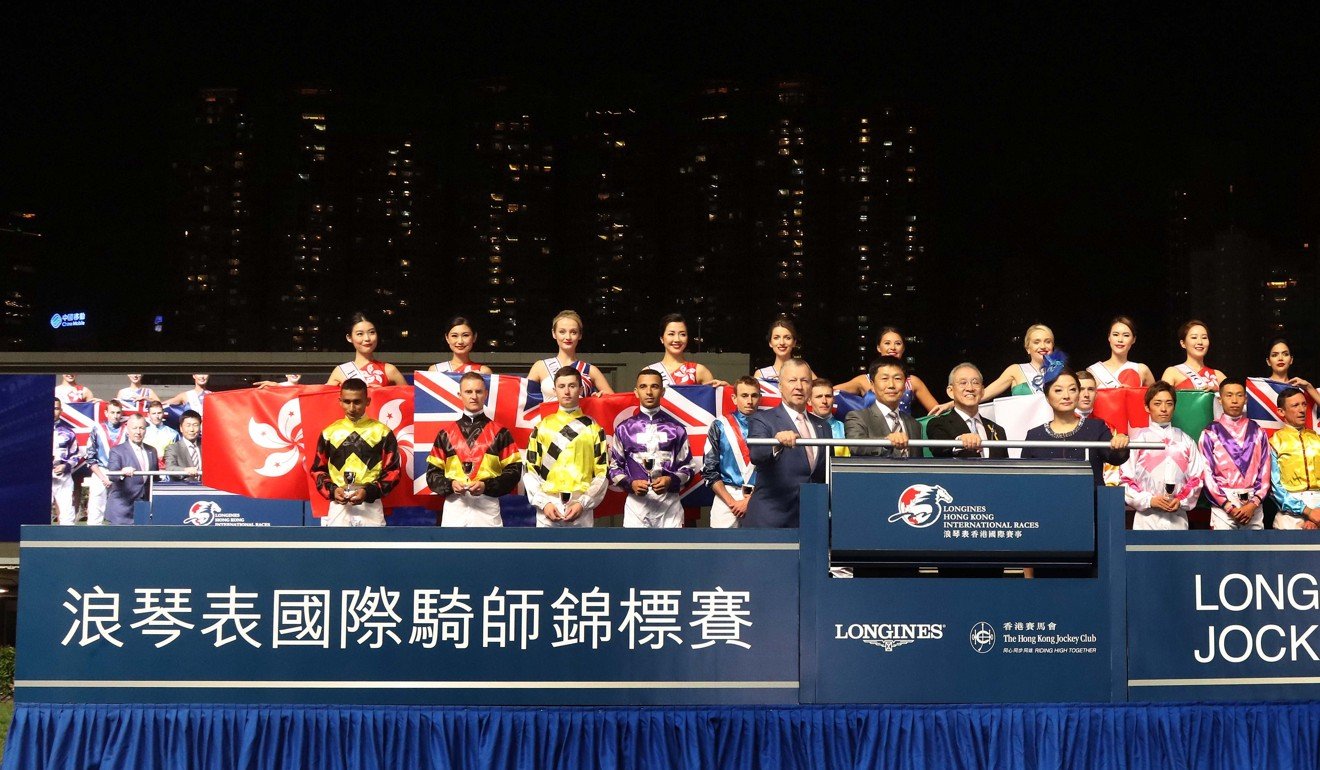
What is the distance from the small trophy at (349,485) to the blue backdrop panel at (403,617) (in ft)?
3.88

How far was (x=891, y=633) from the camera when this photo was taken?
17.0ft

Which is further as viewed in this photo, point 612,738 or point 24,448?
point 24,448

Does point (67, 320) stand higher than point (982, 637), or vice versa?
point (67, 320)

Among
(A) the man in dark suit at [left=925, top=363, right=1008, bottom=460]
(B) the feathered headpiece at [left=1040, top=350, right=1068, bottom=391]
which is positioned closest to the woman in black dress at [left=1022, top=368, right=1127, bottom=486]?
(A) the man in dark suit at [left=925, top=363, right=1008, bottom=460]

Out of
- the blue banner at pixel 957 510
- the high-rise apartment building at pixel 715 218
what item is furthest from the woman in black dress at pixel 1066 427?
the high-rise apartment building at pixel 715 218

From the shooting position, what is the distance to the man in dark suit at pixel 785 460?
19.7 ft

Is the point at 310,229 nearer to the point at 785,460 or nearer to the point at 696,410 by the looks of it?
the point at 696,410

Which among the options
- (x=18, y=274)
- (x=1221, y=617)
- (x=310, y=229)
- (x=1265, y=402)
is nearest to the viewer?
(x=1221, y=617)

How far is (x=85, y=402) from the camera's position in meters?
12.2

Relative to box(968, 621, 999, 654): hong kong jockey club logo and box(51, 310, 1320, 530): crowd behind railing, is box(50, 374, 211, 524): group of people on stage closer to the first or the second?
box(51, 310, 1320, 530): crowd behind railing

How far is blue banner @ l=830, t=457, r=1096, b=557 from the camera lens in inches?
204

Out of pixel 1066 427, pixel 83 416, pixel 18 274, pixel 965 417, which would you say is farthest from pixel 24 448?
pixel 18 274

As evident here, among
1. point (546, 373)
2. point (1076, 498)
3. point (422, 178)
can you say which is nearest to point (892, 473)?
point (1076, 498)

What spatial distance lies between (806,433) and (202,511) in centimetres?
777
